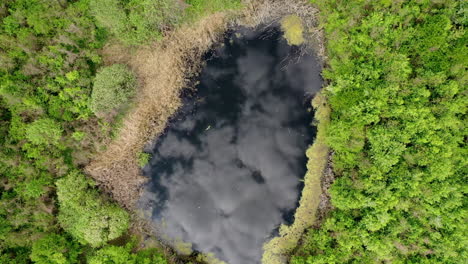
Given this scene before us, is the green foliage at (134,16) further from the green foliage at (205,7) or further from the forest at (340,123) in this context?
the green foliage at (205,7)

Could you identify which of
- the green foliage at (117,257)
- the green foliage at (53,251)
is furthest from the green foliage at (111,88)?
the green foliage at (117,257)

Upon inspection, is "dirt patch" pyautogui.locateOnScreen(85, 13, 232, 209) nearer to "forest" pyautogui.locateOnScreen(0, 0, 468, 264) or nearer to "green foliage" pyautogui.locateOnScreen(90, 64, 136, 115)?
"forest" pyautogui.locateOnScreen(0, 0, 468, 264)

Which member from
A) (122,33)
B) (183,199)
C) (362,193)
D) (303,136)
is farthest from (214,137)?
(362,193)

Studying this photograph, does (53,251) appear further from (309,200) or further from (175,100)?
(309,200)

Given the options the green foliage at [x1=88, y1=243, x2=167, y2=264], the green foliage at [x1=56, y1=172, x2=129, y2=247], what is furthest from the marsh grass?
the green foliage at [x1=56, y1=172, x2=129, y2=247]

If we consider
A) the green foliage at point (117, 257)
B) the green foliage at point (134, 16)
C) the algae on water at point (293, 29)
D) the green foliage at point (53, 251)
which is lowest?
the green foliage at point (53, 251)

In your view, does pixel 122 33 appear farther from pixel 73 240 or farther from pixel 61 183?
pixel 73 240
